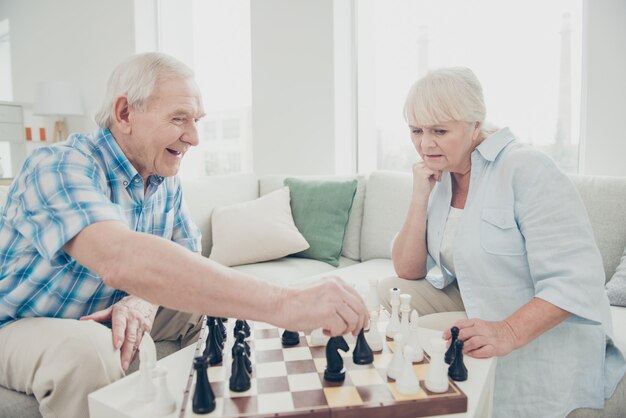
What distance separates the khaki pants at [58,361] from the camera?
1.13 meters

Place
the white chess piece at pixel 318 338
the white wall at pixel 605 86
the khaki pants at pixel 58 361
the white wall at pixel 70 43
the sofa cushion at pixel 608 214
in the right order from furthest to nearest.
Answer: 1. the white wall at pixel 70 43
2. the white wall at pixel 605 86
3. the sofa cushion at pixel 608 214
4. the white chess piece at pixel 318 338
5. the khaki pants at pixel 58 361

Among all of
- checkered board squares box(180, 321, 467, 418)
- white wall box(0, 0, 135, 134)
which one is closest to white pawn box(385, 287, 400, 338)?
checkered board squares box(180, 321, 467, 418)

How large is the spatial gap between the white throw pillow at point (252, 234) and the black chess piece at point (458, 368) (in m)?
1.64

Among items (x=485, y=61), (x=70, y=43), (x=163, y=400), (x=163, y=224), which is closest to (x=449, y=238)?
(x=163, y=224)

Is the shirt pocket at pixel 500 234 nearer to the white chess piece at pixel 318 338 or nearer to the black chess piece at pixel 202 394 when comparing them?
the white chess piece at pixel 318 338

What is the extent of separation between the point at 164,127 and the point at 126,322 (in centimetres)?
57

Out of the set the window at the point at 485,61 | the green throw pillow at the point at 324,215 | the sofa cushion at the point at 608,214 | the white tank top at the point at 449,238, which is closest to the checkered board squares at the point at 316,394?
the white tank top at the point at 449,238

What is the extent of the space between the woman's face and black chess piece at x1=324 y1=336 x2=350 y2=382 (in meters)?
0.78

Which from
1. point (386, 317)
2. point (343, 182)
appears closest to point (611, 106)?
point (343, 182)

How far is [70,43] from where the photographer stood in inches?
211

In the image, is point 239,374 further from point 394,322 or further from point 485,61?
point 485,61

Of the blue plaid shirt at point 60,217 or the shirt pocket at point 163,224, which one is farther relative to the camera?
the shirt pocket at point 163,224

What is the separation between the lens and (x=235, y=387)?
0.99 metres

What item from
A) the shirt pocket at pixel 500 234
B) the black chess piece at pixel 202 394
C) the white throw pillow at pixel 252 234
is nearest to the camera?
the black chess piece at pixel 202 394
